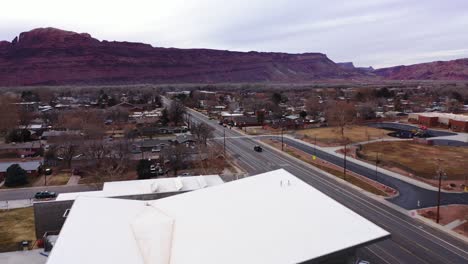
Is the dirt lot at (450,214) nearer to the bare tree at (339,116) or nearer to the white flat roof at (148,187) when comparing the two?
the white flat roof at (148,187)

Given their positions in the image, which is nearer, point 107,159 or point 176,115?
point 107,159

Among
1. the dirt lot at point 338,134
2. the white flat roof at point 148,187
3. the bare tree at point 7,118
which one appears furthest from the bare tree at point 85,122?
the dirt lot at point 338,134

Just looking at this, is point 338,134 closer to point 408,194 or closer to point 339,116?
point 339,116

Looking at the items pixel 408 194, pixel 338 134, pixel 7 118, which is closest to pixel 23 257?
pixel 408 194

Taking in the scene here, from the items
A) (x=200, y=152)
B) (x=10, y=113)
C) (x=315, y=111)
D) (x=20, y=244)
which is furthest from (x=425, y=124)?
(x=10, y=113)

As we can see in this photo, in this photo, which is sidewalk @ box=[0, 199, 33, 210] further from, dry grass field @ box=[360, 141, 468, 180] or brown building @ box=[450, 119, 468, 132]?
brown building @ box=[450, 119, 468, 132]

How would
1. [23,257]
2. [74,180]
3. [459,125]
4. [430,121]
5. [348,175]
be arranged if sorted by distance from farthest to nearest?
[430,121], [459,125], [74,180], [348,175], [23,257]
